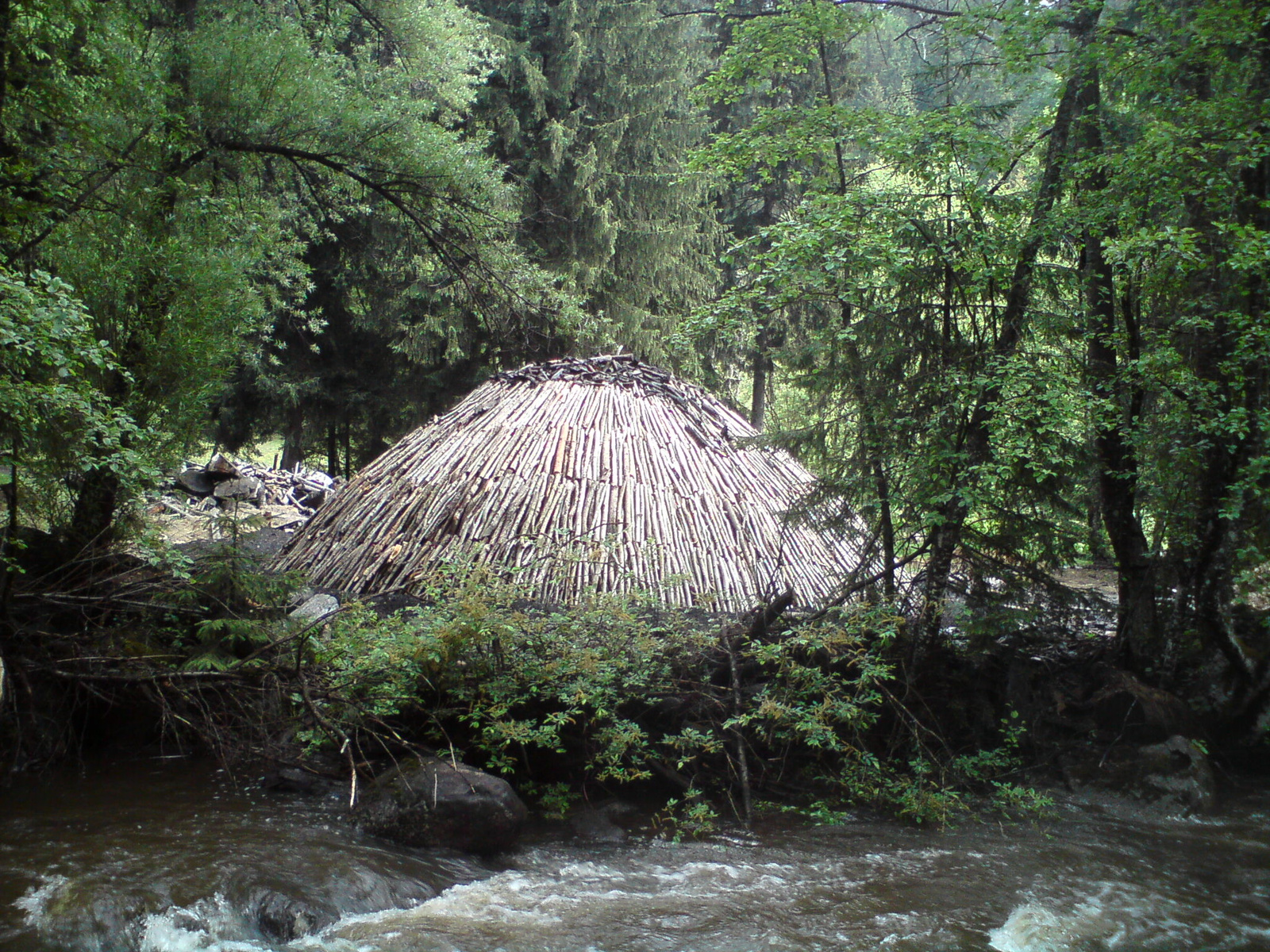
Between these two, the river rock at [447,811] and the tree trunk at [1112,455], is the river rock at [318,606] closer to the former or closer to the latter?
the river rock at [447,811]

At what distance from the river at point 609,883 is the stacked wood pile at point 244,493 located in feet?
24.6

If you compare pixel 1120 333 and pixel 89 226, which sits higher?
pixel 89 226

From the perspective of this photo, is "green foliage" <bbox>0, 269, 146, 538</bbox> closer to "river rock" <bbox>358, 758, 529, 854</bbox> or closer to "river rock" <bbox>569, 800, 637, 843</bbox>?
"river rock" <bbox>358, 758, 529, 854</bbox>

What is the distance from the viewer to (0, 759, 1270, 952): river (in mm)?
3746

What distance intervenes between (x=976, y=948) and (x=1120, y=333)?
3.60 metres

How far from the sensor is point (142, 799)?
4.84m

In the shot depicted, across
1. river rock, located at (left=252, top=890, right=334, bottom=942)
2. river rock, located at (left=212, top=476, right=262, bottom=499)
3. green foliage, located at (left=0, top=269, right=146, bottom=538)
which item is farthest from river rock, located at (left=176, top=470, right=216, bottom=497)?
river rock, located at (left=252, top=890, right=334, bottom=942)

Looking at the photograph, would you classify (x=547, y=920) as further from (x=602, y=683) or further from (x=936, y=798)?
(x=936, y=798)

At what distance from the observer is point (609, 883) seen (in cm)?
441

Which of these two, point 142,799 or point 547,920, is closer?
point 547,920

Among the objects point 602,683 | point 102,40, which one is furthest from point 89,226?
point 602,683

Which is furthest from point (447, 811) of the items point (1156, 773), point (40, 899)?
point (1156, 773)

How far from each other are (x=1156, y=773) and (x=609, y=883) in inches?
139

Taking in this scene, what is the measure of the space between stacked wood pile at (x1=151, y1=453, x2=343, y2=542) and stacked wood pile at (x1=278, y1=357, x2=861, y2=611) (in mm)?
4233
